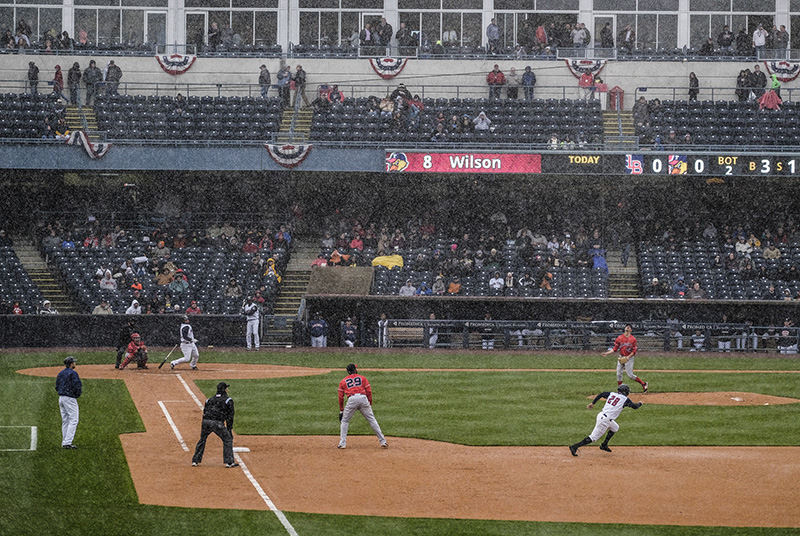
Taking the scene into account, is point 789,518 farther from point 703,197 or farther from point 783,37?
point 783,37

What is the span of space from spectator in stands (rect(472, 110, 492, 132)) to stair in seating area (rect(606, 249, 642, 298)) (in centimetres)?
692

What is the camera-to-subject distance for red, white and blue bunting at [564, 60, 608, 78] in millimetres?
47531

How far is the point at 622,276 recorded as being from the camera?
41.7m

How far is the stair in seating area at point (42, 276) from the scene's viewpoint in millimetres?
39000

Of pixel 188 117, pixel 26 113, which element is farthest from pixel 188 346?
pixel 26 113

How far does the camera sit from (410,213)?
45094 mm

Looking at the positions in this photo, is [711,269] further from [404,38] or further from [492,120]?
[404,38]

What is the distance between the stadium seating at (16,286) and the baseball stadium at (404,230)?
115mm

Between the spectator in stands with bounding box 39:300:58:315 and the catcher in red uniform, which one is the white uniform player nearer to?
the catcher in red uniform

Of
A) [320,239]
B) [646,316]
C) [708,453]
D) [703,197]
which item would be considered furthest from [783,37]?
[708,453]

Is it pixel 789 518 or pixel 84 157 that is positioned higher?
pixel 84 157

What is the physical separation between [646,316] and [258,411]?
60.1 ft

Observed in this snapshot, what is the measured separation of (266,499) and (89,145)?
2988 cm

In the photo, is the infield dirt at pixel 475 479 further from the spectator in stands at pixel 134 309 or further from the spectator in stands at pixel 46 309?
the spectator in stands at pixel 46 309
